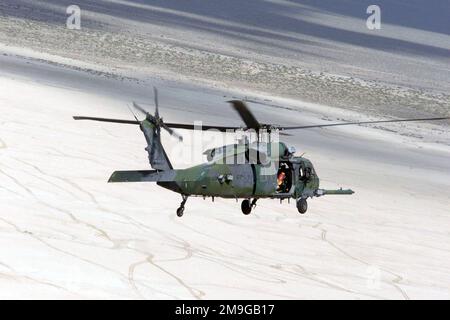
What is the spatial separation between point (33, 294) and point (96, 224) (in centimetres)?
538

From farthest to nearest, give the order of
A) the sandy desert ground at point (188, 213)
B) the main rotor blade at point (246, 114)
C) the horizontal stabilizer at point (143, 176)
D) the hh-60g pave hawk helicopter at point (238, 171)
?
the sandy desert ground at point (188, 213) < the hh-60g pave hawk helicopter at point (238, 171) < the main rotor blade at point (246, 114) < the horizontal stabilizer at point (143, 176)

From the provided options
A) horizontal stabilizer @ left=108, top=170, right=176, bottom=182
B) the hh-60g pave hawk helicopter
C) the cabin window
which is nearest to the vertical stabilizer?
the hh-60g pave hawk helicopter

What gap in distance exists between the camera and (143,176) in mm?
21172

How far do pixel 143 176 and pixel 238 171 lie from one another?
271cm

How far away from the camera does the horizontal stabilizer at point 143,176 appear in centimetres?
2061

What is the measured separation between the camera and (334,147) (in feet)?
139

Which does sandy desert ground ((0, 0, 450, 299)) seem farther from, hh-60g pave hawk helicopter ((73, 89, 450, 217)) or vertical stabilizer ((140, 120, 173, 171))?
vertical stabilizer ((140, 120, 173, 171))

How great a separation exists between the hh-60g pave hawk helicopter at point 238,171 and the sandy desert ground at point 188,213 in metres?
1.64

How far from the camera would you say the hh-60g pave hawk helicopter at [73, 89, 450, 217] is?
21.9 meters

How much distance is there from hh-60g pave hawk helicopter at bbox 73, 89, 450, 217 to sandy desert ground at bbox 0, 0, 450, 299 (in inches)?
64.7

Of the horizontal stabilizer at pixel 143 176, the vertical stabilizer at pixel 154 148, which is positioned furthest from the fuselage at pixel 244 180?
the vertical stabilizer at pixel 154 148

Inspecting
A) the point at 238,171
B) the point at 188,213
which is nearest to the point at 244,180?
→ the point at 238,171

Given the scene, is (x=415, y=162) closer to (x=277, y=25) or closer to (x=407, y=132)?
(x=407, y=132)

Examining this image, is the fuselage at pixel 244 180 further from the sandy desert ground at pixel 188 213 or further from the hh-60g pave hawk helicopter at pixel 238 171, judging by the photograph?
the sandy desert ground at pixel 188 213
